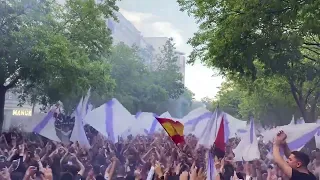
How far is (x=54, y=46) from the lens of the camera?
1933cm

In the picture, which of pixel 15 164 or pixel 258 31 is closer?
pixel 15 164

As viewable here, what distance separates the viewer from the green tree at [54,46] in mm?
18875

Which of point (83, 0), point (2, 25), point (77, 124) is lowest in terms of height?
point (77, 124)

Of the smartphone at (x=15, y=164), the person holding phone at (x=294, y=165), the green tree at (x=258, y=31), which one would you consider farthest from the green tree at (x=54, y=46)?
the person holding phone at (x=294, y=165)

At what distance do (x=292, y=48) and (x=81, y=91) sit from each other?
12.2 meters

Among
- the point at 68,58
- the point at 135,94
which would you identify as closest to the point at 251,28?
Result: the point at 68,58

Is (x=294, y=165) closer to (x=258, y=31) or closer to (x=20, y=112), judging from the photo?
(x=258, y=31)

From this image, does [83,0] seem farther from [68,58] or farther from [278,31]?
[278,31]

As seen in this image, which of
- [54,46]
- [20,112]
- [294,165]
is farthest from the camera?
[20,112]

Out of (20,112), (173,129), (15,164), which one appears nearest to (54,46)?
(15,164)

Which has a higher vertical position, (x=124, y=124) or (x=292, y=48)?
(x=292, y=48)

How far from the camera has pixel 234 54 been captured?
13.1m

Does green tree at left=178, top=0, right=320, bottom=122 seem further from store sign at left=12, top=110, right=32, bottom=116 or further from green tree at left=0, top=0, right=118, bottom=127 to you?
store sign at left=12, top=110, right=32, bottom=116

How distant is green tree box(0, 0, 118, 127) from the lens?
1888 centimetres
